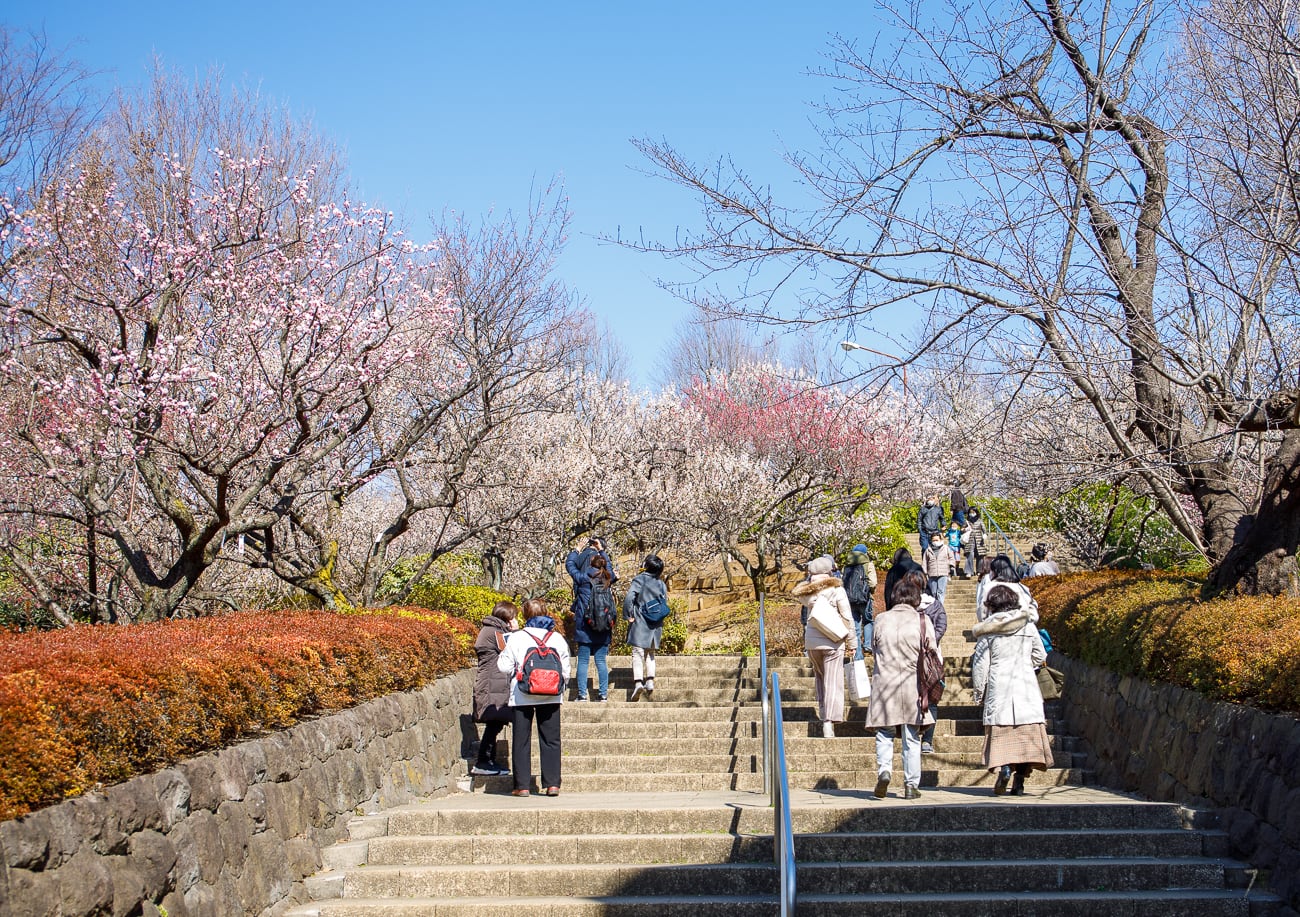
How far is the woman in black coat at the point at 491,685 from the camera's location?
962 centimetres

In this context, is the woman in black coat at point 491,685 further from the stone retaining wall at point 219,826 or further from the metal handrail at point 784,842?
the metal handrail at point 784,842

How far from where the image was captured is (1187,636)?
7875mm

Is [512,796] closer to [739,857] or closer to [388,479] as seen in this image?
[739,857]

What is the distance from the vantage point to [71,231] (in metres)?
8.82

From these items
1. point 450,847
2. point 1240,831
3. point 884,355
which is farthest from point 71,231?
point 1240,831

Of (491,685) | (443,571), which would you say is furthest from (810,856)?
(443,571)

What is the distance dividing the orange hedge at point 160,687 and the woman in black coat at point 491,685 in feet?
2.15

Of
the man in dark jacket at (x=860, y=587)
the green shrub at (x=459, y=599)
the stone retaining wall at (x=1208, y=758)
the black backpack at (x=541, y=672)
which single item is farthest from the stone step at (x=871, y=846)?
the green shrub at (x=459, y=599)

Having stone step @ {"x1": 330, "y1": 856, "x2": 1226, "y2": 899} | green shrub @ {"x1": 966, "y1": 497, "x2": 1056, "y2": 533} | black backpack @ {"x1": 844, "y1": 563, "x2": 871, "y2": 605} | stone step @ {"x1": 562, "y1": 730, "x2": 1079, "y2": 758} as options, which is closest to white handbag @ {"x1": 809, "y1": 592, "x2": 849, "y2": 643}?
stone step @ {"x1": 562, "y1": 730, "x2": 1079, "y2": 758}

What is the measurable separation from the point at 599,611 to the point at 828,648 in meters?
2.96

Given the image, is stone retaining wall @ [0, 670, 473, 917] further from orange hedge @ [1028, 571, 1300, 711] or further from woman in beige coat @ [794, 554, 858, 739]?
orange hedge @ [1028, 571, 1300, 711]

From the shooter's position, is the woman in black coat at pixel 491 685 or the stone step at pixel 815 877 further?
the woman in black coat at pixel 491 685

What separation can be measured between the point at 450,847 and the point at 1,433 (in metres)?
5.74

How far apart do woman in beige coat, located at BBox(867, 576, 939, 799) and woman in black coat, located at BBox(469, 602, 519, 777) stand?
318 cm
